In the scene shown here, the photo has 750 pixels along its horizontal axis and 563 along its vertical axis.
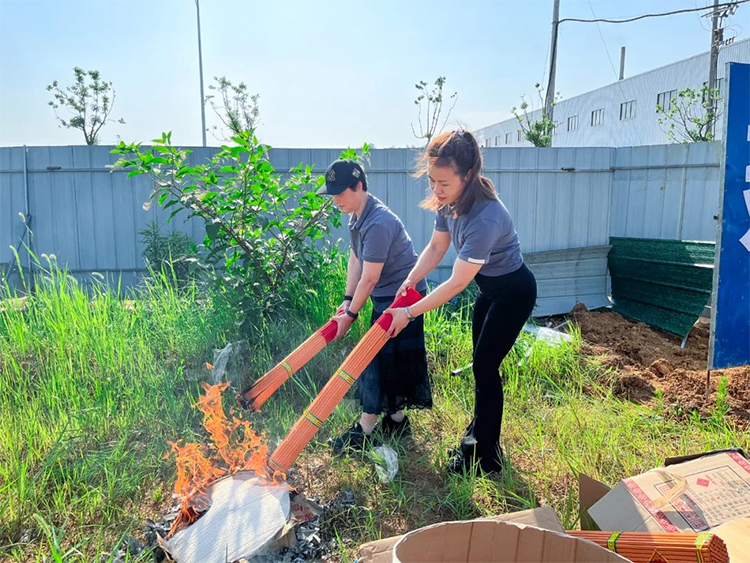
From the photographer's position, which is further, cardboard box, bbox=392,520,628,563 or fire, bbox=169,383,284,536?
fire, bbox=169,383,284,536

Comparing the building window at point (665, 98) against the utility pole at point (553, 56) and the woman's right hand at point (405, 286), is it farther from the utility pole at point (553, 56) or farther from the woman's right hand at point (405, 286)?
the woman's right hand at point (405, 286)

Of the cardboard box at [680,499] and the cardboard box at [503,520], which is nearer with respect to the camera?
the cardboard box at [503,520]

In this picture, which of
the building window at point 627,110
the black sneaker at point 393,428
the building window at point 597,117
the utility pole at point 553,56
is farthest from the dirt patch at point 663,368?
the building window at point 597,117

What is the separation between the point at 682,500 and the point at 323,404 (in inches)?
53.5

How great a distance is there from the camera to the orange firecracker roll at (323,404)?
2.08 meters

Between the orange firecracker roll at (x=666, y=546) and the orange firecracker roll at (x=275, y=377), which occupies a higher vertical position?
the orange firecracker roll at (x=275, y=377)

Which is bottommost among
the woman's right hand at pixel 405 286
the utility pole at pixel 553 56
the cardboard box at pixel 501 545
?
the cardboard box at pixel 501 545

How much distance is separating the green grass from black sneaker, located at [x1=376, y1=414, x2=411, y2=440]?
68 mm

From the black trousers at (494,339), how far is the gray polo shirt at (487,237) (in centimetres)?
6

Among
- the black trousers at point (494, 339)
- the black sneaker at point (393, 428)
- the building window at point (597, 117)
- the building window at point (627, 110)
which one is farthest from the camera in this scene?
the building window at point (597, 117)

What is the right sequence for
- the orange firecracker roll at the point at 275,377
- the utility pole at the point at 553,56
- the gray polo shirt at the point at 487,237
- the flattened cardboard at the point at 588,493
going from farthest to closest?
1. the utility pole at the point at 553,56
2. the orange firecracker roll at the point at 275,377
3. the gray polo shirt at the point at 487,237
4. the flattened cardboard at the point at 588,493

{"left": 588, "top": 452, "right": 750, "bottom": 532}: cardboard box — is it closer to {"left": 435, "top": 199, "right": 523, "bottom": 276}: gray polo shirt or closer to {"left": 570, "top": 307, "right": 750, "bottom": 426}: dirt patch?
{"left": 435, "top": 199, "right": 523, "bottom": 276}: gray polo shirt

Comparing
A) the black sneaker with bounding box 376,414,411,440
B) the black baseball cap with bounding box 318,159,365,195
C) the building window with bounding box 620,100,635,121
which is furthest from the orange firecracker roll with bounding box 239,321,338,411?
the building window with bounding box 620,100,635,121

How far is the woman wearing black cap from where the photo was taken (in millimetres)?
2629
